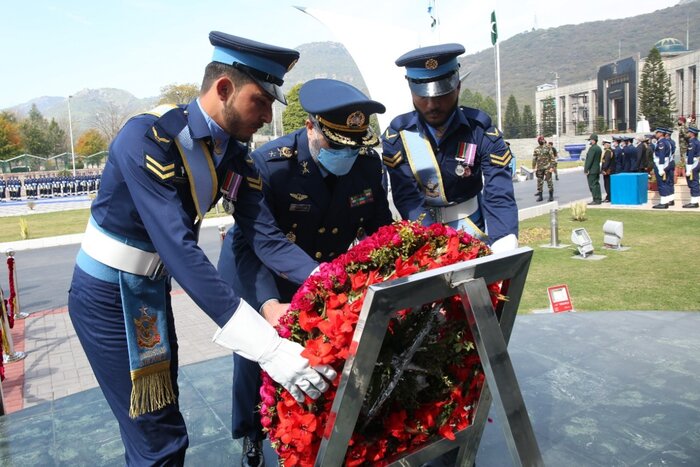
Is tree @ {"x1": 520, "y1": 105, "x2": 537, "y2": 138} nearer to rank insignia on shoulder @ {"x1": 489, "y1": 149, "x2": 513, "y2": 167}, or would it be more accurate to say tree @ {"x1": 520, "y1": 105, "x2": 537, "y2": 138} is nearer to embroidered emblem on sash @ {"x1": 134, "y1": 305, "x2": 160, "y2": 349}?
rank insignia on shoulder @ {"x1": 489, "y1": 149, "x2": 513, "y2": 167}

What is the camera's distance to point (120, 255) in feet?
6.62

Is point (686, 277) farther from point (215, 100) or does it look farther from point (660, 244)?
point (215, 100)

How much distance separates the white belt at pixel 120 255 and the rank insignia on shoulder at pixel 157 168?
306 millimetres

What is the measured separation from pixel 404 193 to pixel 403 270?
164 centimetres

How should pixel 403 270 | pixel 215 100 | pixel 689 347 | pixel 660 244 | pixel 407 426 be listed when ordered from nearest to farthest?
pixel 403 270
pixel 407 426
pixel 215 100
pixel 689 347
pixel 660 244

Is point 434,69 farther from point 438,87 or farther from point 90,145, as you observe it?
point 90,145

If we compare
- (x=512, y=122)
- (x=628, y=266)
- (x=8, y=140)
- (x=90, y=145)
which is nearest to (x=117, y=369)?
(x=628, y=266)

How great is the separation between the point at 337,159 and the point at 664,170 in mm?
14704

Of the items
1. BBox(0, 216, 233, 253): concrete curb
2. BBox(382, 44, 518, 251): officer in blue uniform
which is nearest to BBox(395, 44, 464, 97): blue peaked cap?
BBox(382, 44, 518, 251): officer in blue uniform

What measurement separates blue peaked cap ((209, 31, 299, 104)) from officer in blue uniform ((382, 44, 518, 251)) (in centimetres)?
117

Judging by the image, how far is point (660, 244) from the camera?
9953 mm

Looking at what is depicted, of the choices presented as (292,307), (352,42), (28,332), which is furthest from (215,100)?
(352,42)

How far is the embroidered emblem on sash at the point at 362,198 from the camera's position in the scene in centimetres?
288

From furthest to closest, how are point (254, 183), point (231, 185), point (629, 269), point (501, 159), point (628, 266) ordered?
point (628, 266) < point (629, 269) < point (501, 159) < point (254, 183) < point (231, 185)
